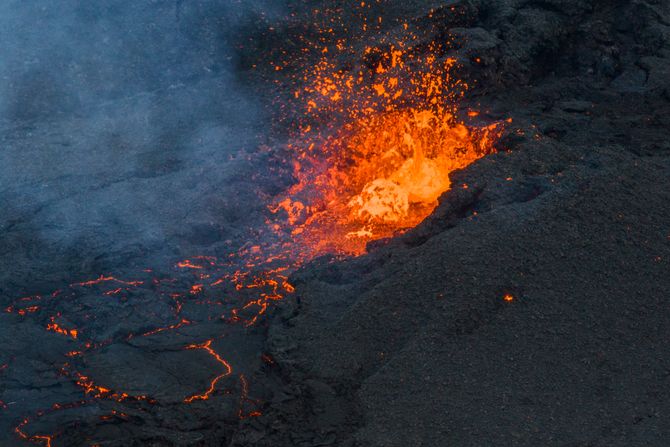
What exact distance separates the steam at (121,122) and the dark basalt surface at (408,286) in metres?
0.03

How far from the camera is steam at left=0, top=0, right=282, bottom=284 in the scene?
17.6 ft

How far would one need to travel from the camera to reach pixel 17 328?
434 centimetres

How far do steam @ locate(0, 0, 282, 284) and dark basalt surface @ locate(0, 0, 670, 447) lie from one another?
0.03 m

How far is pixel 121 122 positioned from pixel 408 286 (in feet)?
13.0

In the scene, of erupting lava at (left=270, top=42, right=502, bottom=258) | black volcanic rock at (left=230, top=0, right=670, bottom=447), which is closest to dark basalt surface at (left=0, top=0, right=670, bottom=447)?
black volcanic rock at (left=230, top=0, right=670, bottom=447)

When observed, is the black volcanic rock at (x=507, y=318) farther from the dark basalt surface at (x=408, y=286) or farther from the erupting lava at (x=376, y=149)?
the erupting lava at (x=376, y=149)

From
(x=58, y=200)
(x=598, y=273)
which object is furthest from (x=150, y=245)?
(x=598, y=273)

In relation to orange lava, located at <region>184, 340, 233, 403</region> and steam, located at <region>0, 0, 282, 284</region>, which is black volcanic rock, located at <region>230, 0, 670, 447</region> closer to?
orange lava, located at <region>184, 340, 233, 403</region>

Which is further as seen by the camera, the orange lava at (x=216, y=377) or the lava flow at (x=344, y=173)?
the lava flow at (x=344, y=173)

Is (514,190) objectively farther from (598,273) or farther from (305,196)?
(305,196)

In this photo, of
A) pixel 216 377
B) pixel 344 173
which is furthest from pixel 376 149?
pixel 216 377

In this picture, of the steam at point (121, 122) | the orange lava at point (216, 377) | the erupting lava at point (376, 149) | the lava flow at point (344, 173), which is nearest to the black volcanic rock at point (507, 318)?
the orange lava at point (216, 377)

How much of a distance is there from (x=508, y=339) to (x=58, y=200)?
3615 mm

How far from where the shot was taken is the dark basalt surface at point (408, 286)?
133 inches
